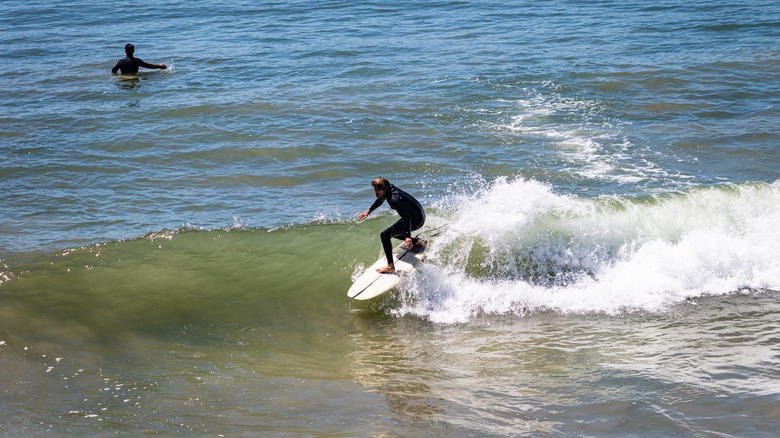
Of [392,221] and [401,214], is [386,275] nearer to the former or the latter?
[401,214]

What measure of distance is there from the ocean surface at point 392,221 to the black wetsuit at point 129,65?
0.31 meters

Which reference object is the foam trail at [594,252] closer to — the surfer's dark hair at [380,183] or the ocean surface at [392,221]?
the ocean surface at [392,221]

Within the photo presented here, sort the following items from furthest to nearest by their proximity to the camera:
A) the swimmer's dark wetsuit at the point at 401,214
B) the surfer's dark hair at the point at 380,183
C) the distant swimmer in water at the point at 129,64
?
the distant swimmer in water at the point at 129,64 < the swimmer's dark wetsuit at the point at 401,214 < the surfer's dark hair at the point at 380,183

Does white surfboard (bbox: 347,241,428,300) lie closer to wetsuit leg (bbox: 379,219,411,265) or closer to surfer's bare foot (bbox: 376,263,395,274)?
surfer's bare foot (bbox: 376,263,395,274)

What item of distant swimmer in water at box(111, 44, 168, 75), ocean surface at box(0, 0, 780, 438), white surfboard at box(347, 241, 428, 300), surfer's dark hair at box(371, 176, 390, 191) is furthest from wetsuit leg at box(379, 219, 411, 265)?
distant swimmer in water at box(111, 44, 168, 75)

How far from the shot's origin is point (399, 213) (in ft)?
35.6

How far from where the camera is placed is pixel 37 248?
12734 millimetres

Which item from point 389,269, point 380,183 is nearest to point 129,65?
point 389,269

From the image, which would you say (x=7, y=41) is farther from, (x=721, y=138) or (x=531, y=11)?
(x=721, y=138)

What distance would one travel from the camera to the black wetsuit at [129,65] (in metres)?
21.9

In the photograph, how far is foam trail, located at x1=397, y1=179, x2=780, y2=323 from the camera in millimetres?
11016

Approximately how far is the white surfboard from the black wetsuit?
13.1m

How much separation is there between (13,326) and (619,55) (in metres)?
16.8

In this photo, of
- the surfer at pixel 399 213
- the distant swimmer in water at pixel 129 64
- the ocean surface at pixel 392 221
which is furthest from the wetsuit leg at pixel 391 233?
the distant swimmer in water at pixel 129 64
